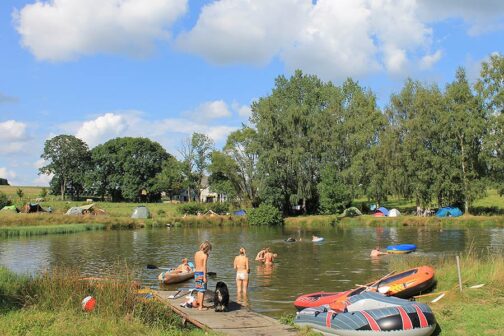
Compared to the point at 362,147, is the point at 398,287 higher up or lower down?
lower down

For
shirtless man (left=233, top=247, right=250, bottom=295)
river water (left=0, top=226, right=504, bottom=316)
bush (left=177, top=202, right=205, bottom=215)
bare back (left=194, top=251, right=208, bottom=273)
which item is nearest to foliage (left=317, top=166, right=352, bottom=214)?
river water (left=0, top=226, right=504, bottom=316)

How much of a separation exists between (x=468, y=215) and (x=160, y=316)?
46488 millimetres

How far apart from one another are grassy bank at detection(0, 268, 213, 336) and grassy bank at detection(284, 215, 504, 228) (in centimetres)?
4307

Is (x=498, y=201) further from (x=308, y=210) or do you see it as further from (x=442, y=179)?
(x=308, y=210)

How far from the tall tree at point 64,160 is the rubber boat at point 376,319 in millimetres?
89580

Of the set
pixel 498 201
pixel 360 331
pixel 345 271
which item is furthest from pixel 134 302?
pixel 498 201

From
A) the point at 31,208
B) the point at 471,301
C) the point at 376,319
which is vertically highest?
the point at 31,208

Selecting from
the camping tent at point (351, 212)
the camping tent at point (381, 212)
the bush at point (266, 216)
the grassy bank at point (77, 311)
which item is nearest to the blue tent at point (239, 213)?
the bush at point (266, 216)

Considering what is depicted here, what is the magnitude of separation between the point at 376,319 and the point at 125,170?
86813 mm

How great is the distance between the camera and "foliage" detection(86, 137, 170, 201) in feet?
305

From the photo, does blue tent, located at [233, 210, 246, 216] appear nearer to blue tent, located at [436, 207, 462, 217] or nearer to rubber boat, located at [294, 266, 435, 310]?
blue tent, located at [436, 207, 462, 217]

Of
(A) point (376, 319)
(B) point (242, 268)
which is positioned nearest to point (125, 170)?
(B) point (242, 268)

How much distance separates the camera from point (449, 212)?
53.6 m

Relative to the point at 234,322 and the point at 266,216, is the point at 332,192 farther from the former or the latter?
the point at 234,322
